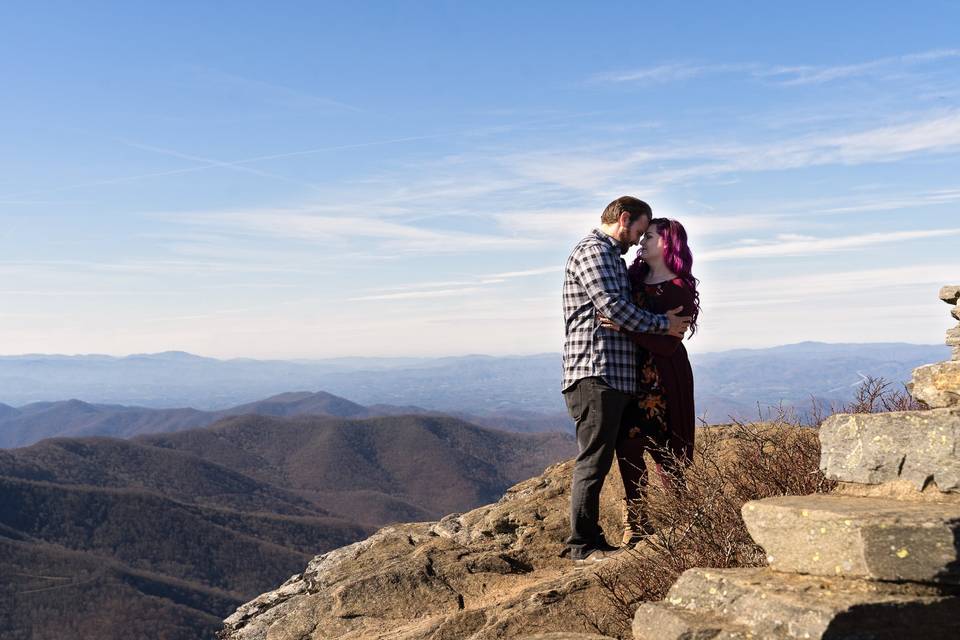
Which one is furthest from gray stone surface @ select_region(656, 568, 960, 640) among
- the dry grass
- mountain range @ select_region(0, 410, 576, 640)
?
mountain range @ select_region(0, 410, 576, 640)

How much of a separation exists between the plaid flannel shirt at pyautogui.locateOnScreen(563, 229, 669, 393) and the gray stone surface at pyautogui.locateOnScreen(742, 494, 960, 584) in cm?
190

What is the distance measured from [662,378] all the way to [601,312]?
77cm

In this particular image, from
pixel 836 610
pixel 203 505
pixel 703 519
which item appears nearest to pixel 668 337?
pixel 703 519

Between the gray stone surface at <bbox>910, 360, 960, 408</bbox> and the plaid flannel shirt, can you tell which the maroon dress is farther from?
the gray stone surface at <bbox>910, 360, 960, 408</bbox>

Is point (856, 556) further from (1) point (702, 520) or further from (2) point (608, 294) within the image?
(2) point (608, 294)

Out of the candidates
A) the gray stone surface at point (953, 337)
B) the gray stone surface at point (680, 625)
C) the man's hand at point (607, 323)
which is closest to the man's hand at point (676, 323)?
the man's hand at point (607, 323)

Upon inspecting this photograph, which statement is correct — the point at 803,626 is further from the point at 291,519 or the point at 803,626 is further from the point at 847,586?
the point at 291,519

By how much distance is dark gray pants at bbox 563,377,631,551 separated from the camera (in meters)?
5.79

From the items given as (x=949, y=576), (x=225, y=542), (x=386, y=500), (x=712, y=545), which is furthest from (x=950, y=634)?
(x=386, y=500)

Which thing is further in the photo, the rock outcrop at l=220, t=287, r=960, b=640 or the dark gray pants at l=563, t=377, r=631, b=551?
the dark gray pants at l=563, t=377, r=631, b=551

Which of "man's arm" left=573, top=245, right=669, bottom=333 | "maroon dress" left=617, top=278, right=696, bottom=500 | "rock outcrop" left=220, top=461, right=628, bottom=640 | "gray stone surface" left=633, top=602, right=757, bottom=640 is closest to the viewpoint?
"gray stone surface" left=633, top=602, right=757, bottom=640

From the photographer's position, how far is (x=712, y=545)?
4.84 m

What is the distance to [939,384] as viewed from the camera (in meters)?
4.84

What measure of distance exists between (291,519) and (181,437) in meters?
82.5
